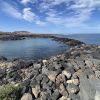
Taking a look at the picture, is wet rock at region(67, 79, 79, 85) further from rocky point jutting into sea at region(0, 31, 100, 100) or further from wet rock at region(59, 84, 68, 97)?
wet rock at region(59, 84, 68, 97)

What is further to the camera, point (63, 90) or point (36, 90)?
point (36, 90)

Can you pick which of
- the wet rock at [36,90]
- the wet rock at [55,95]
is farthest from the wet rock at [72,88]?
the wet rock at [36,90]

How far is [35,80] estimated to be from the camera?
15.8 meters

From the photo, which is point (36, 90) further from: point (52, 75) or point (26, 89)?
point (52, 75)

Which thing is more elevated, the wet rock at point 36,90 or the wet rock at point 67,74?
the wet rock at point 67,74

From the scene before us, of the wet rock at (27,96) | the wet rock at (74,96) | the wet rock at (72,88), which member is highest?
the wet rock at (72,88)

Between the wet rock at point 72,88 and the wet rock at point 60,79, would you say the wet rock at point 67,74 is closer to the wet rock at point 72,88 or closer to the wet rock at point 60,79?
the wet rock at point 60,79

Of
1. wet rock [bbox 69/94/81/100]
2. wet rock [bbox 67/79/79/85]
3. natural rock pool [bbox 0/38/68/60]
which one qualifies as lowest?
natural rock pool [bbox 0/38/68/60]

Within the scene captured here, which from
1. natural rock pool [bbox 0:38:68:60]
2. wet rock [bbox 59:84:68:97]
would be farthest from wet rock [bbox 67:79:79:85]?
natural rock pool [bbox 0:38:68:60]

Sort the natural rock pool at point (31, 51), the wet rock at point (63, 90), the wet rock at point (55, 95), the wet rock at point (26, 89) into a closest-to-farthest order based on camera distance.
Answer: the wet rock at point (55, 95) → the wet rock at point (63, 90) → the wet rock at point (26, 89) → the natural rock pool at point (31, 51)

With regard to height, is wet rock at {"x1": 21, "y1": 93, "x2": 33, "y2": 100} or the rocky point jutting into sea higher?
the rocky point jutting into sea

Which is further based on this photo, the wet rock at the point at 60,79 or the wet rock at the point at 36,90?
the wet rock at the point at 60,79

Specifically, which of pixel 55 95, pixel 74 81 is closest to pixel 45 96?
pixel 55 95

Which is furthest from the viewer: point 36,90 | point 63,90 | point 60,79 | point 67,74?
point 67,74
